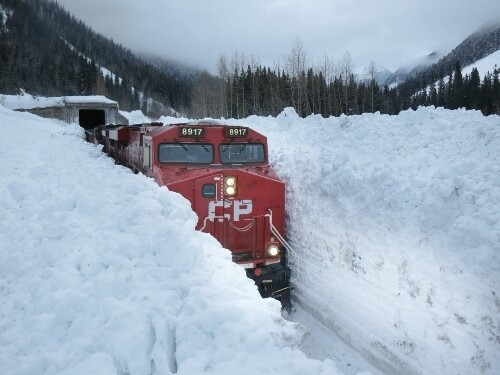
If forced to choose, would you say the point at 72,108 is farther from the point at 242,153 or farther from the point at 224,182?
the point at 224,182

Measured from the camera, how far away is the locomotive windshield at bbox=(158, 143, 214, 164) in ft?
24.7

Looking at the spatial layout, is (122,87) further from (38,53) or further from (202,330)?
(202,330)

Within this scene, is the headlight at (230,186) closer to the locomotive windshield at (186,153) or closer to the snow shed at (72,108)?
the locomotive windshield at (186,153)

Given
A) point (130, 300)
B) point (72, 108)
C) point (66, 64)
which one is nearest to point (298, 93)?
point (72, 108)

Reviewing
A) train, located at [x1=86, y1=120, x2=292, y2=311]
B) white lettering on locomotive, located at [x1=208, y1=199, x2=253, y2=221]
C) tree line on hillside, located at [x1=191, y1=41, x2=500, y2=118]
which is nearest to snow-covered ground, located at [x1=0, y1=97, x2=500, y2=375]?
train, located at [x1=86, y1=120, x2=292, y2=311]

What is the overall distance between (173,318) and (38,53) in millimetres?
92632

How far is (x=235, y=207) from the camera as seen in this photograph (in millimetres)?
7285

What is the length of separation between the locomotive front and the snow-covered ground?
31.7 inches

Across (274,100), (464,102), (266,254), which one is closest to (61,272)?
(266,254)

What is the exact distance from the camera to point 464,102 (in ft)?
177

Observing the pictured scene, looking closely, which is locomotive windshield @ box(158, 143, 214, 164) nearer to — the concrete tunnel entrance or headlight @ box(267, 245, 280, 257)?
headlight @ box(267, 245, 280, 257)

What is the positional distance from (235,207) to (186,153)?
1.49 metres

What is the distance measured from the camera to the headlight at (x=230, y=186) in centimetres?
722

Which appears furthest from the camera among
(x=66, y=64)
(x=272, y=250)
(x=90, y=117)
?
(x=66, y=64)
